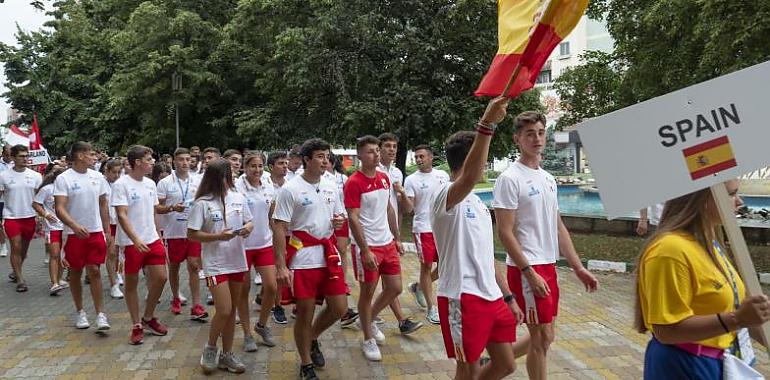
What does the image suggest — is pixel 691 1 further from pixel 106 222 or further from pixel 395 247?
pixel 106 222

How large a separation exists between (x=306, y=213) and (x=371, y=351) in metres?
1.38

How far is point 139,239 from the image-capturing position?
19.2 ft

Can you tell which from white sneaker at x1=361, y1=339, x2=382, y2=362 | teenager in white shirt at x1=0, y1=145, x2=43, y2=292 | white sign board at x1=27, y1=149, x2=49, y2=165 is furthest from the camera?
white sign board at x1=27, y1=149, x2=49, y2=165

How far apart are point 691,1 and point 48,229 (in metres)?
9.38

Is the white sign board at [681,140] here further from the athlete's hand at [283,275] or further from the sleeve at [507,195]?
the athlete's hand at [283,275]

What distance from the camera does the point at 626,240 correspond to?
1292 centimetres

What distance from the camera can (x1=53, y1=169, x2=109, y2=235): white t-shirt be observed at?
254 inches

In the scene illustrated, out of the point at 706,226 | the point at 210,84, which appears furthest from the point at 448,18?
the point at 706,226

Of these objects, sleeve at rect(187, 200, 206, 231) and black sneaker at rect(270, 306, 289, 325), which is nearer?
sleeve at rect(187, 200, 206, 231)

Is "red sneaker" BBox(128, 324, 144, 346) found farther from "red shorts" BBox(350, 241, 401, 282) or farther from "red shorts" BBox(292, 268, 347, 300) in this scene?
"red shorts" BBox(350, 241, 401, 282)

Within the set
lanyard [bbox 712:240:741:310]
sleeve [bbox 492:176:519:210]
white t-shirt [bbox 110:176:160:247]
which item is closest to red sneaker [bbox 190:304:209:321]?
white t-shirt [bbox 110:176:160:247]

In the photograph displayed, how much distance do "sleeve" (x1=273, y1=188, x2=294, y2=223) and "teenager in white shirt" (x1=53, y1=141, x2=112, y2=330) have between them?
264 cm

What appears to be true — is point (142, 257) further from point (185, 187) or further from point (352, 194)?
point (352, 194)

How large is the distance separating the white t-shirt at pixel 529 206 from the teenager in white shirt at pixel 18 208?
24.5 ft
